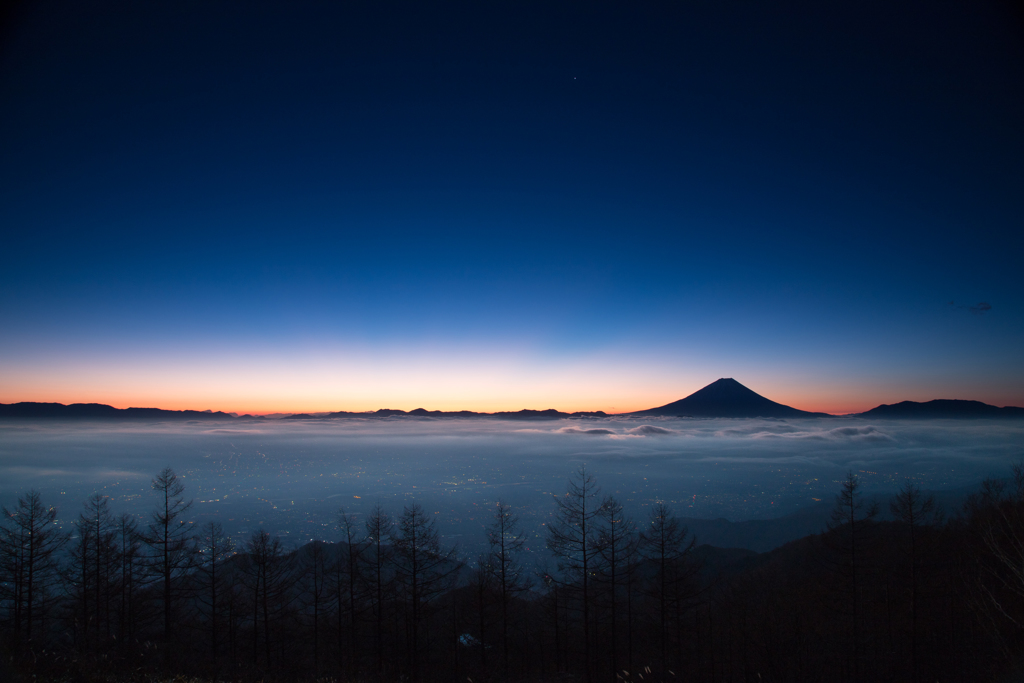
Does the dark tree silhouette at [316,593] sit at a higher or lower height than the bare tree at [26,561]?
lower

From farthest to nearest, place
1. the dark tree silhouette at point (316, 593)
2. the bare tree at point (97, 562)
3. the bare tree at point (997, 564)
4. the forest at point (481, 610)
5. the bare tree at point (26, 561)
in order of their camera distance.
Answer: the dark tree silhouette at point (316, 593) < the bare tree at point (97, 562) < the bare tree at point (26, 561) < the forest at point (481, 610) < the bare tree at point (997, 564)

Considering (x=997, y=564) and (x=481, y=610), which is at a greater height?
(x=997, y=564)

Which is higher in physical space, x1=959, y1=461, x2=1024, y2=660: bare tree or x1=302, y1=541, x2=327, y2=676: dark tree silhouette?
x1=959, y1=461, x2=1024, y2=660: bare tree

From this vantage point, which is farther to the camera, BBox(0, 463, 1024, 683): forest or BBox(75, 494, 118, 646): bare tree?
BBox(75, 494, 118, 646): bare tree

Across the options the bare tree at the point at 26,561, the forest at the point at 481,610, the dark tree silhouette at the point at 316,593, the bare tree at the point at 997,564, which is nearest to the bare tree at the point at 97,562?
the forest at the point at 481,610

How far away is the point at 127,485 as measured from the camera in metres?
165

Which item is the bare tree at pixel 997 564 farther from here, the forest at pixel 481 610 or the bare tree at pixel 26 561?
the bare tree at pixel 26 561

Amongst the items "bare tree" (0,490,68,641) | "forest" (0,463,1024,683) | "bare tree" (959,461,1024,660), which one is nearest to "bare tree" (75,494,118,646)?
"forest" (0,463,1024,683)

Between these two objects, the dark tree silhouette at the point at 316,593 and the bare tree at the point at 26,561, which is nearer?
the bare tree at the point at 26,561

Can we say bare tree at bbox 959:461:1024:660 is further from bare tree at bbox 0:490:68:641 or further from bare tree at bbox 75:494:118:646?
bare tree at bbox 0:490:68:641

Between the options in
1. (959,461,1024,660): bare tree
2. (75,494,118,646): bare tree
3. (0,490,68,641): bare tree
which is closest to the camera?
(959,461,1024,660): bare tree

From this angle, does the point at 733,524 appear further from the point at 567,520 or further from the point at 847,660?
the point at 567,520

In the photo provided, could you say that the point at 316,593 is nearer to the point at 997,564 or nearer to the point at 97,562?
the point at 97,562

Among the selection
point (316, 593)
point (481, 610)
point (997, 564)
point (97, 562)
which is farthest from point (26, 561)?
point (997, 564)
